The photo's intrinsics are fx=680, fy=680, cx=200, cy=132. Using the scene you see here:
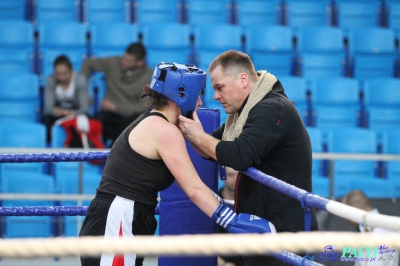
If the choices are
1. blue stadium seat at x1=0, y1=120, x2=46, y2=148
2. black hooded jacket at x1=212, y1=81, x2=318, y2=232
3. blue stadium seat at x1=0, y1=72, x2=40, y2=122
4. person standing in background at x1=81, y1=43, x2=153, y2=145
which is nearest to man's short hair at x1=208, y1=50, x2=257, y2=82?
black hooded jacket at x1=212, y1=81, x2=318, y2=232

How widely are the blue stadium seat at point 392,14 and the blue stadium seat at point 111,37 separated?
3.32 metres

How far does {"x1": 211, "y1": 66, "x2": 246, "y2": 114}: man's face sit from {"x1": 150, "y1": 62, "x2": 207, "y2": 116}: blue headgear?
10.7 inches

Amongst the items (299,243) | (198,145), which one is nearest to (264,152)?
(198,145)

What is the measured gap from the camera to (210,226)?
11.1ft

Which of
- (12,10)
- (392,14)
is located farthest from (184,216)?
(392,14)

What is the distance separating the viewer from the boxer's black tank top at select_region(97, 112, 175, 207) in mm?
2826

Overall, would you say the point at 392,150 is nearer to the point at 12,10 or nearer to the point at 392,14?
the point at 392,14

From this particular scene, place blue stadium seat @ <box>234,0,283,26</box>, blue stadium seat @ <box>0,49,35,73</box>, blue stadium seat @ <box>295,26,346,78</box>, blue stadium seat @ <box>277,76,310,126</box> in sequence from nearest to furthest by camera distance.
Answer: blue stadium seat @ <box>277,76,310,126</box>, blue stadium seat @ <box>0,49,35,73</box>, blue stadium seat @ <box>295,26,346,78</box>, blue stadium seat @ <box>234,0,283,26</box>

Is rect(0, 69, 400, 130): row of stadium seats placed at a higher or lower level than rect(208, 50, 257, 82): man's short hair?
lower

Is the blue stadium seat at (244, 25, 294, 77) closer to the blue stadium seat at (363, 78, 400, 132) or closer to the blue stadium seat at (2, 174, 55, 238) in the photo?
the blue stadium seat at (363, 78, 400, 132)

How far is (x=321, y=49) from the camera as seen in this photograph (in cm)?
811

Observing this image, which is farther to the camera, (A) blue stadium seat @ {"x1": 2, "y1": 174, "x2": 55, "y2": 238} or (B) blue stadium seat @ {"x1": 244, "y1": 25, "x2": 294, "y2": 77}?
(B) blue stadium seat @ {"x1": 244, "y1": 25, "x2": 294, "y2": 77}

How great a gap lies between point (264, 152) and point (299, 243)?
1.45m

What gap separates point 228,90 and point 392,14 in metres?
6.13
